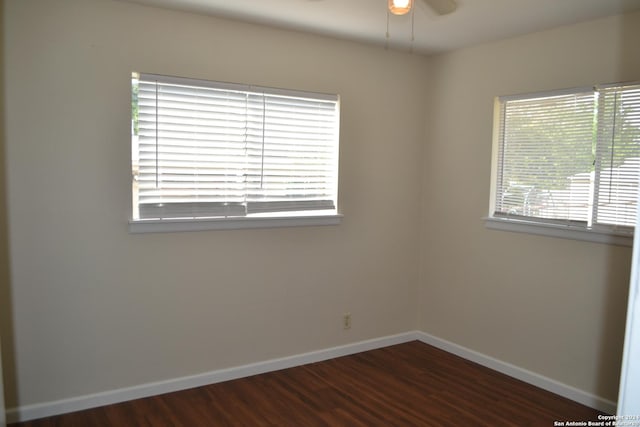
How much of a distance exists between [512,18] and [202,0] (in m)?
1.96

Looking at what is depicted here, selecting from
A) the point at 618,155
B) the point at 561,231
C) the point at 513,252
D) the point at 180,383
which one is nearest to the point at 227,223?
the point at 180,383

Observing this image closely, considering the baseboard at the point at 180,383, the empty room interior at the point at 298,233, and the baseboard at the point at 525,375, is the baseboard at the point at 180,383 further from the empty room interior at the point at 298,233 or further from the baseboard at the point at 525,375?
the baseboard at the point at 525,375

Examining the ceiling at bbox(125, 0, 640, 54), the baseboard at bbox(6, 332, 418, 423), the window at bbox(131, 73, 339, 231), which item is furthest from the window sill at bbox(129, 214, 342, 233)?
the ceiling at bbox(125, 0, 640, 54)

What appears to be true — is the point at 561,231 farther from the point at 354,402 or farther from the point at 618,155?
the point at 354,402

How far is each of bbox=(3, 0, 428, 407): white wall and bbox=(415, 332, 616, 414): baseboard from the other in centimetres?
62

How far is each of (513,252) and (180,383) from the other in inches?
102

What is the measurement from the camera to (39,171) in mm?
2820

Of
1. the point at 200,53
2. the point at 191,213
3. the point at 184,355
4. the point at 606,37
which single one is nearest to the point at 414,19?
the point at 606,37

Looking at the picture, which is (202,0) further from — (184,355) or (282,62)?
(184,355)

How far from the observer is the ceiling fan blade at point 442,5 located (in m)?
2.23

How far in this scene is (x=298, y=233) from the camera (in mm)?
3746

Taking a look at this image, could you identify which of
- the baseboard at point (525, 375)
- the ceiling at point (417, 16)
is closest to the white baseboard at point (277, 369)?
the baseboard at point (525, 375)

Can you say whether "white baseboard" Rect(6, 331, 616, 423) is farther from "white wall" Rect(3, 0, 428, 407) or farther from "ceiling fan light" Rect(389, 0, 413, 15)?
"ceiling fan light" Rect(389, 0, 413, 15)

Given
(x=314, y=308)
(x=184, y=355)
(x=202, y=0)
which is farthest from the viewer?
(x=314, y=308)
